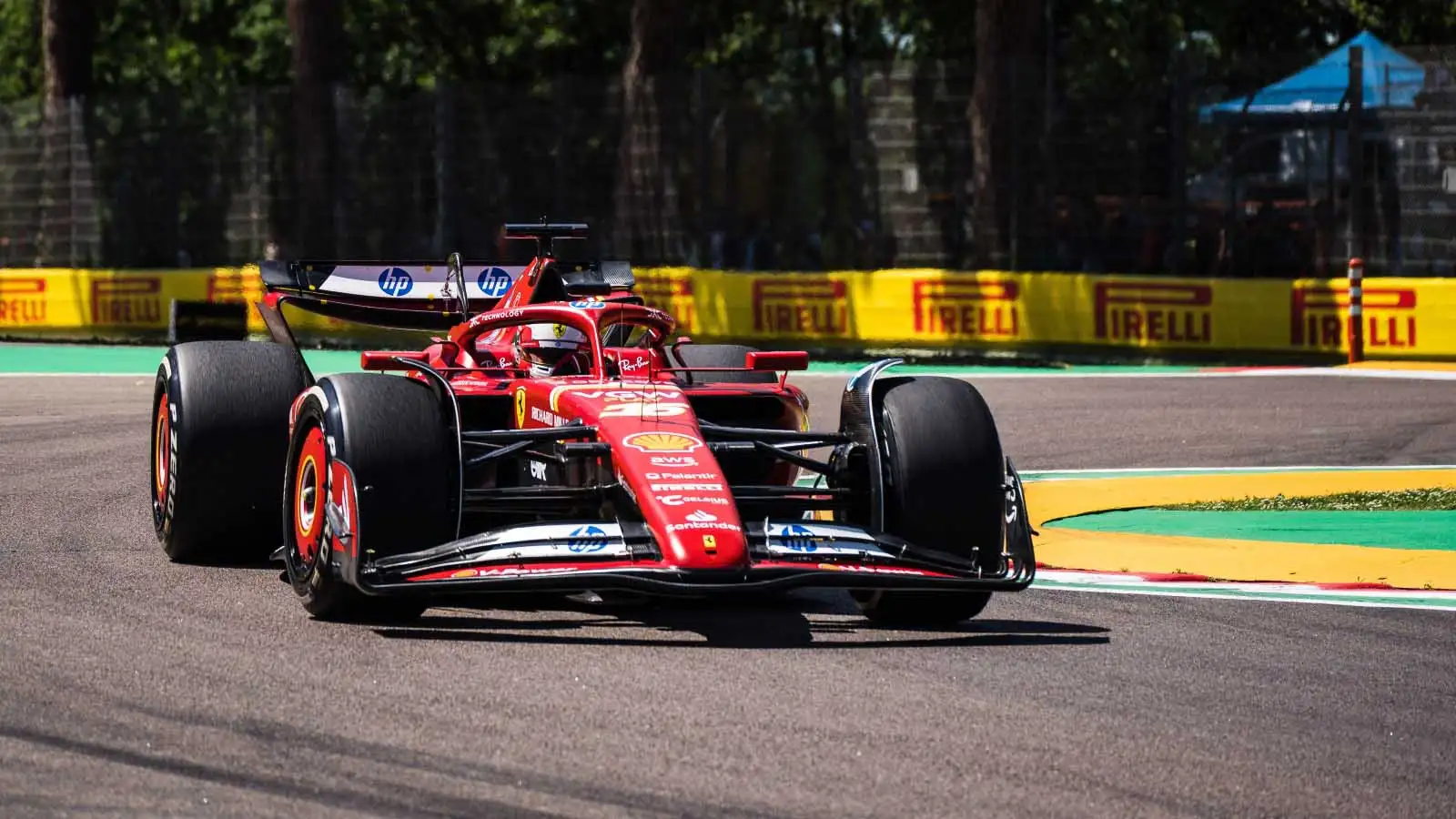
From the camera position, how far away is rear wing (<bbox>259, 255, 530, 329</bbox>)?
37.0 feet

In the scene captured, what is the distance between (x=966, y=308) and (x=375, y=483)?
1550 centimetres

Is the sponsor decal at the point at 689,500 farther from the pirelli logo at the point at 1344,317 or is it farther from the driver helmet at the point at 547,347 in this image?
the pirelli logo at the point at 1344,317

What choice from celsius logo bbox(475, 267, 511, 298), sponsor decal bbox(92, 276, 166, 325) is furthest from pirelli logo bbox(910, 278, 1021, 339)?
celsius logo bbox(475, 267, 511, 298)

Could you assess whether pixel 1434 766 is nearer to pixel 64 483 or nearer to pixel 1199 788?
pixel 1199 788

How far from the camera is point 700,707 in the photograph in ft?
22.2

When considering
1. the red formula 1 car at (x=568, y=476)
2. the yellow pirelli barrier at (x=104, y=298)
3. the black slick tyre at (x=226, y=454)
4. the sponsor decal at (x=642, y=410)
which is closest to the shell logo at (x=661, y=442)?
the red formula 1 car at (x=568, y=476)

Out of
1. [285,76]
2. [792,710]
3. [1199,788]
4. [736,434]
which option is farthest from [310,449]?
[285,76]

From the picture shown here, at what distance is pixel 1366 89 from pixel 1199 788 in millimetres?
16622

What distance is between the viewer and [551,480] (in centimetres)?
888

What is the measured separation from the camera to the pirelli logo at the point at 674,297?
24703 mm

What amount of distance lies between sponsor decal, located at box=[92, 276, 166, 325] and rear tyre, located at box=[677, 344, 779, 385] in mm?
18115

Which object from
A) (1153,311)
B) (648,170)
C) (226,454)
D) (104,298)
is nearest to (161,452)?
(226,454)

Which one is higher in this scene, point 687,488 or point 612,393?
point 612,393

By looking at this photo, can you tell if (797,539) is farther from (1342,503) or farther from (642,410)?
(1342,503)
